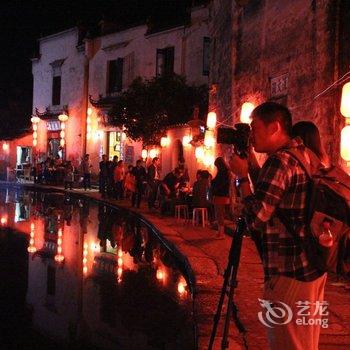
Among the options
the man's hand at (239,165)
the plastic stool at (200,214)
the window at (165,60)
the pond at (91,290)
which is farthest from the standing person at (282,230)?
the window at (165,60)

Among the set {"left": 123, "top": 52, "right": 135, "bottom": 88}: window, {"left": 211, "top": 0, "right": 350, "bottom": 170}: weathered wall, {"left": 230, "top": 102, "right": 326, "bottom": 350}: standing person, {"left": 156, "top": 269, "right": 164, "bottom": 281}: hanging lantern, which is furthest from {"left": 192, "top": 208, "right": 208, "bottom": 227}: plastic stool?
{"left": 123, "top": 52, "right": 135, "bottom": 88}: window

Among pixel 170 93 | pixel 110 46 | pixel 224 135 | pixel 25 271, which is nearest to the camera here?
pixel 224 135

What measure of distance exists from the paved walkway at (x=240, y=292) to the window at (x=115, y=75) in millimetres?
20870

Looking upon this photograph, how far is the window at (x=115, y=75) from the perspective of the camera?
32.4 meters

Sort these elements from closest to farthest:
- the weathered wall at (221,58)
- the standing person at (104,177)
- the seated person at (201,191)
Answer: the seated person at (201,191) → the weathered wall at (221,58) → the standing person at (104,177)

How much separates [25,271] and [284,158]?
7.21 m

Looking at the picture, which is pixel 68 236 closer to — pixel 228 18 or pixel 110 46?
pixel 228 18

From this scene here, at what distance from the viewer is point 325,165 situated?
126 inches

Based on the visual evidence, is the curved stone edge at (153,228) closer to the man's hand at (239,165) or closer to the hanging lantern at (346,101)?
the hanging lantern at (346,101)

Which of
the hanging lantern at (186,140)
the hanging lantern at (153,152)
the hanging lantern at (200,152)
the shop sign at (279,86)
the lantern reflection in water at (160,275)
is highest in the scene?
the shop sign at (279,86)

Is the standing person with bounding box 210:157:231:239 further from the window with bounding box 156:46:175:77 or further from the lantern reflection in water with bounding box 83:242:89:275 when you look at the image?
the window with bounding box 156:46:175:77

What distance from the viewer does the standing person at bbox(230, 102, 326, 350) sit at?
2893 mm

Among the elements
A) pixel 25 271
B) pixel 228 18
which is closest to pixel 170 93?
pixel 228 18

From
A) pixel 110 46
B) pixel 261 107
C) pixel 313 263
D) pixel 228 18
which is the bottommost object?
pixel 313 263
